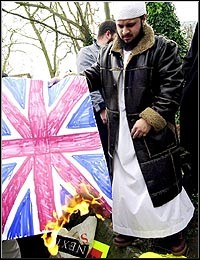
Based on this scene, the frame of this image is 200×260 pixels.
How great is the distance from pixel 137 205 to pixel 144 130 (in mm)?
456

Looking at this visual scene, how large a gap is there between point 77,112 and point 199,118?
0.67m

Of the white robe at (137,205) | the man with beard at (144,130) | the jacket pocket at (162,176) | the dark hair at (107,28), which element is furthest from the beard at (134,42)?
the dark hair at (107,28)

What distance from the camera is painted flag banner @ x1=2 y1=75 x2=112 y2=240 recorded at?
2193mm

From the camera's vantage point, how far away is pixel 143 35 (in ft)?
8.47

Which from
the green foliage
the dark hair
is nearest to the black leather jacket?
the dark hair

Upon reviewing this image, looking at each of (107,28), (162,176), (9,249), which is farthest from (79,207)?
(107,28)

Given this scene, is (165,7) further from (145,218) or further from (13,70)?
(13,70)

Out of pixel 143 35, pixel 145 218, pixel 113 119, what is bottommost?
pixel 145 218

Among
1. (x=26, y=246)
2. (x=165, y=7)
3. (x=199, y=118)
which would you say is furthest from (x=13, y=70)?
(x=199, y=118)

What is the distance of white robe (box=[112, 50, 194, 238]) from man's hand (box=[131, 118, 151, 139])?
93 millimetres

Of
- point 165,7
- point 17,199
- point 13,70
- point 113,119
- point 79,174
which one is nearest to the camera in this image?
point 17,199

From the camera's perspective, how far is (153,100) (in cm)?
258

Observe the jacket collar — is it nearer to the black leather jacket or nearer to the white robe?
the black leather jacket

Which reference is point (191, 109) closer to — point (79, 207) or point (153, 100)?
point (153, 100)
